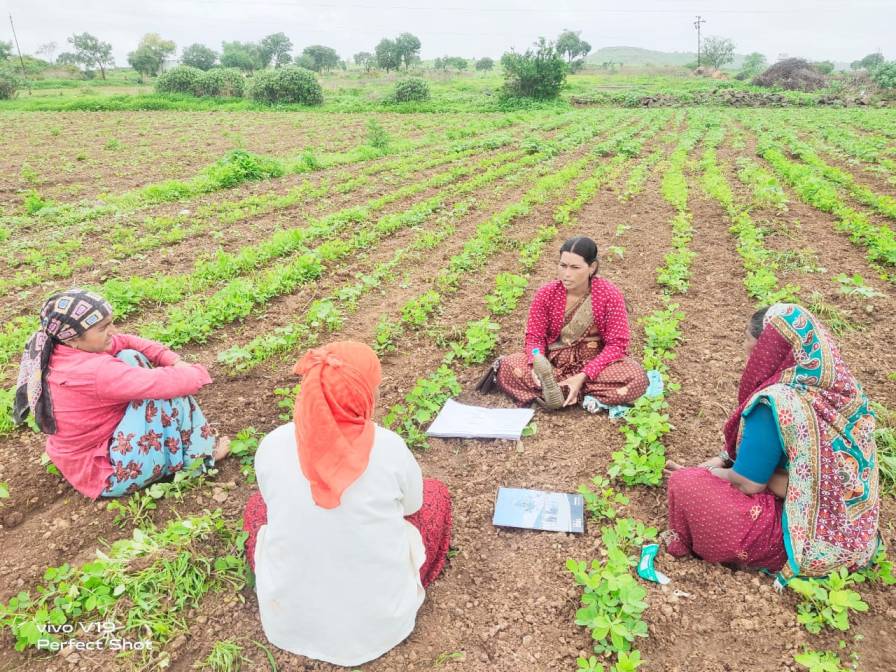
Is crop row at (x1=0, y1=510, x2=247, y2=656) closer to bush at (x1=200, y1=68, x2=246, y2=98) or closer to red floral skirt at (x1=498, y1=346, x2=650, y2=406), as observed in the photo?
red floral skirt at (x1=498, y1=346, x2=650, y2=406)

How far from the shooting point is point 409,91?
97.3ft

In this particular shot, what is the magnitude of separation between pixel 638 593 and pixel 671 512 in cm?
59

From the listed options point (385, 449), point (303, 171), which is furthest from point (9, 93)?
point (385, 449)

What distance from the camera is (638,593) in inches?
93.9

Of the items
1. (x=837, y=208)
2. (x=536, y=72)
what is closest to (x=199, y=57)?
(x=536, y=72)

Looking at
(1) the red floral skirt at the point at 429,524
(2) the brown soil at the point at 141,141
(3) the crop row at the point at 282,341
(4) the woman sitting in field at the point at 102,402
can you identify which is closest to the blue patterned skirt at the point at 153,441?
(4) the woman sitting in field at the point at 102,402

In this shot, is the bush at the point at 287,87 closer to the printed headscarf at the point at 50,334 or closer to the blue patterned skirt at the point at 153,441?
the blue patterned skirt at the point at 153,441

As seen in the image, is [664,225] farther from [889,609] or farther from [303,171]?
[303,171]

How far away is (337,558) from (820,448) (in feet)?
6.80


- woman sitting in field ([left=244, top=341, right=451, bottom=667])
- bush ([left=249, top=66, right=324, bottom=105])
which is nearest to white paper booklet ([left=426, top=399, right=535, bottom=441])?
woman sitting in field ([left=244, top=341, right=451, bottom=667])

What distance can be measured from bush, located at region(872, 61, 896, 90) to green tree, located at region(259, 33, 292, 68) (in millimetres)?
70179

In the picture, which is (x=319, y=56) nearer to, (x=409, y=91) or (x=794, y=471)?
(x=409, y=91)

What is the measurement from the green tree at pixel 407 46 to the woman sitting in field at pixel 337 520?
7106cm

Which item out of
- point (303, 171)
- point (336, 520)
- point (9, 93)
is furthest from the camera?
point (9, 93)
